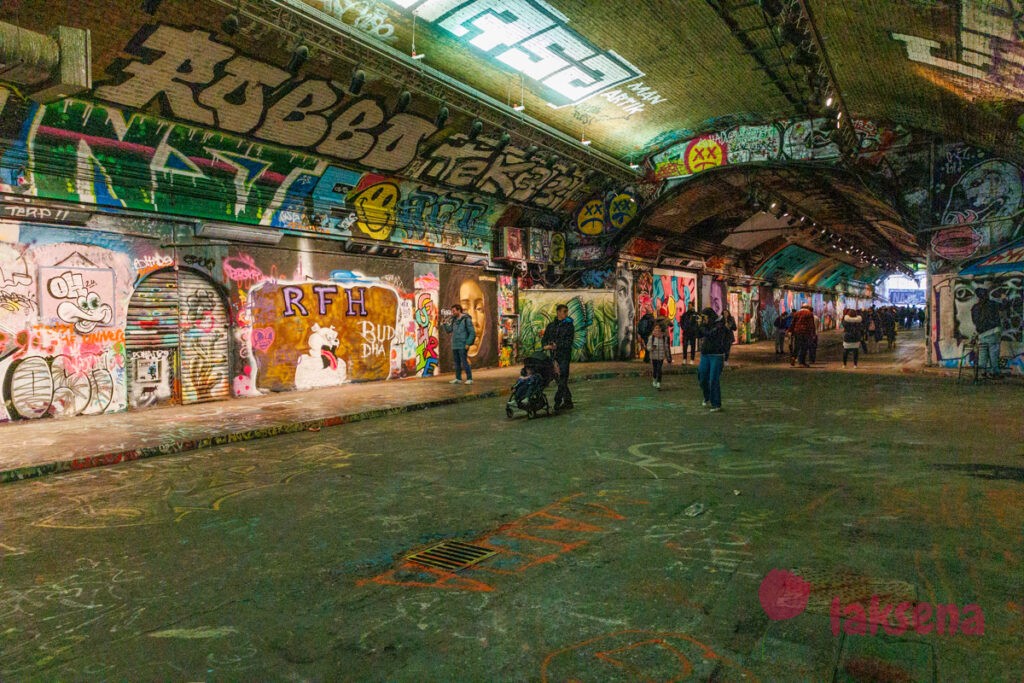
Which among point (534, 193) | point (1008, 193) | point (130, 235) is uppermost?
point (534, 193)

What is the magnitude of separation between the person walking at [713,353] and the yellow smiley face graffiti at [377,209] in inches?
365

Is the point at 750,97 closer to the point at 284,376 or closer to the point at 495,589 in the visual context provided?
the point at 284,376

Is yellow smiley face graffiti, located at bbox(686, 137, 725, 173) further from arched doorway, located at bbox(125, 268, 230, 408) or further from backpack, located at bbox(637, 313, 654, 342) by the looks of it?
arched doorway, located at bbox(125, 268, 230, 408)

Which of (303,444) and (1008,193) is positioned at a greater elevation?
(1008,193)

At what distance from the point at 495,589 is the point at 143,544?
2.89 metres

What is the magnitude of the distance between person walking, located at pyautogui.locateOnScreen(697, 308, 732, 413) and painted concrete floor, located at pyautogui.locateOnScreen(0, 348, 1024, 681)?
263 centimetres

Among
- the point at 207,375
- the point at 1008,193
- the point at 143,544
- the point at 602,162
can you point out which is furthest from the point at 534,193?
the point at 143,544

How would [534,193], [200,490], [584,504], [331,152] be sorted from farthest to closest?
1. [534,193]
2. [331,152]
3. [200,490]
4. [584,504]

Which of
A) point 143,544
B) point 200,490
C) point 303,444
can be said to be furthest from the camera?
point 303,444

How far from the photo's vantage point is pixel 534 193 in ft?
66.4

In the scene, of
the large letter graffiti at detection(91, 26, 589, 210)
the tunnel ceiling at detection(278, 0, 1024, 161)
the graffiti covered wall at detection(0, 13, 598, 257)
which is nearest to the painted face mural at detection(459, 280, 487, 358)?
the graffiti covered wall at detection(0, 13, 598, 257)

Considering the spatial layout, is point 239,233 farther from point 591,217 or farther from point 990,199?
point 990,199

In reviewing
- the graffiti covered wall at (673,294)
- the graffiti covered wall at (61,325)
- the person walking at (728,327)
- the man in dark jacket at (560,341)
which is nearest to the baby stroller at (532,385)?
the man in dark jacket at (560,341)

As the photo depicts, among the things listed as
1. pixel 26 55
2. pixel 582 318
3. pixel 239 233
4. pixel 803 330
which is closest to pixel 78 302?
pixel 239 233
